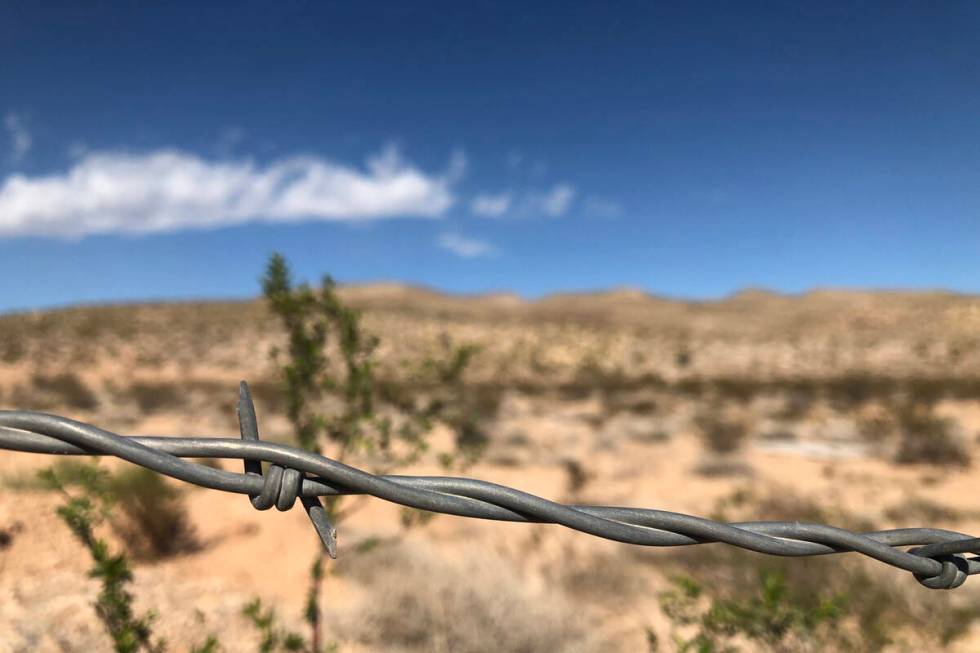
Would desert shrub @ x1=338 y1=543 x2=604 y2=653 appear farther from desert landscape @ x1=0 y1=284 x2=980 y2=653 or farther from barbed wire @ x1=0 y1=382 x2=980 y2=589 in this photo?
barbed wire @ x1=0 y1=382 x2=980 y2=589

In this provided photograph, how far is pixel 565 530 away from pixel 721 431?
630 cm

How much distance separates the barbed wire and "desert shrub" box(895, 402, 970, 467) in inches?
390

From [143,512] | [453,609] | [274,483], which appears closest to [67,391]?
[143,512]

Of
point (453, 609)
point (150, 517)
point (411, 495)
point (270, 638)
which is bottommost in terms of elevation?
point (453, 609)

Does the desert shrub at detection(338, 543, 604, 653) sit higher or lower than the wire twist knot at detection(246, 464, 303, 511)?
lower

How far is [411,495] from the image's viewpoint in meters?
0.99

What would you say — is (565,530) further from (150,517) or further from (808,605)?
(150,517)

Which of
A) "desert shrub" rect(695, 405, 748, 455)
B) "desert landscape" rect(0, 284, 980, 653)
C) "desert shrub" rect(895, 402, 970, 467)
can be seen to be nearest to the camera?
"desert landscape" rect(0, 284, 980, 653)

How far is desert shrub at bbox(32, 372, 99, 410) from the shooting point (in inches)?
517

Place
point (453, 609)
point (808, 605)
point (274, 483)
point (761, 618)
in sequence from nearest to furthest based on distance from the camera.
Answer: point (274, 483)
point (761, 618)
point (453, 609)
point (808, 605)

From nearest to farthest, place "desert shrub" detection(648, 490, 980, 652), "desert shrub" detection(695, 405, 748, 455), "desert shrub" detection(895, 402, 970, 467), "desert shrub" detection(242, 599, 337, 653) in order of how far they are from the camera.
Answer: "desert shrub" detection(242, 599, 337, 653), "desert shrub" detection(648, 490, 980, 652), "desert shrub" detection(895, 402, 970, 467), "desert shrub" detection(695, 405, 748, 455)

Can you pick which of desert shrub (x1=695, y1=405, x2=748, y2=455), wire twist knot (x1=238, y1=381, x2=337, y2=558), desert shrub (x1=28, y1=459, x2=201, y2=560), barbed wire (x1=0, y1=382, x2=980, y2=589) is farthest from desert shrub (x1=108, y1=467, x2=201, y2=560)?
desert shrub (x1=695, y1=405, x2=748, y2=455)

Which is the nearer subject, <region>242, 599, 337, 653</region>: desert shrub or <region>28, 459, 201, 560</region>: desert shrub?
<region>242, 599, 337, 653</region>: desert shrub

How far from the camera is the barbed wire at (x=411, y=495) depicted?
0.92m
